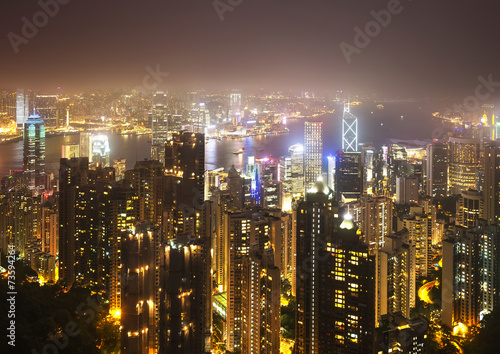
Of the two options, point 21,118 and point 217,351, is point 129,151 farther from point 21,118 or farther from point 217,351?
point 217,351

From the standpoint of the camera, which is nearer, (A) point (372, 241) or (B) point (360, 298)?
(B) point (360, 298)

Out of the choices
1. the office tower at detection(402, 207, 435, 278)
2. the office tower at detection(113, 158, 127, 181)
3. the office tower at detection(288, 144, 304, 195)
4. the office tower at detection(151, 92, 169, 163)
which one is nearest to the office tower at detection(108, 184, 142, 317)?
the office tower at detection(113, 158, 127, 181)

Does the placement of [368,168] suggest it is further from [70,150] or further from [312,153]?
[70,150]

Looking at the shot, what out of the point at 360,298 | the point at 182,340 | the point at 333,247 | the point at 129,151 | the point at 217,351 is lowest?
the point at 217,351

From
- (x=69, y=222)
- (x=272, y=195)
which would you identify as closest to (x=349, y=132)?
(x=272, y=195)

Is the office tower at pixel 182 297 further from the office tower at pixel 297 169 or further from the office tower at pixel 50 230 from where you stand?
the office tower at pixel 297 169

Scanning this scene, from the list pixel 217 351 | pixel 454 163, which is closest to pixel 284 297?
pixel 217 351
